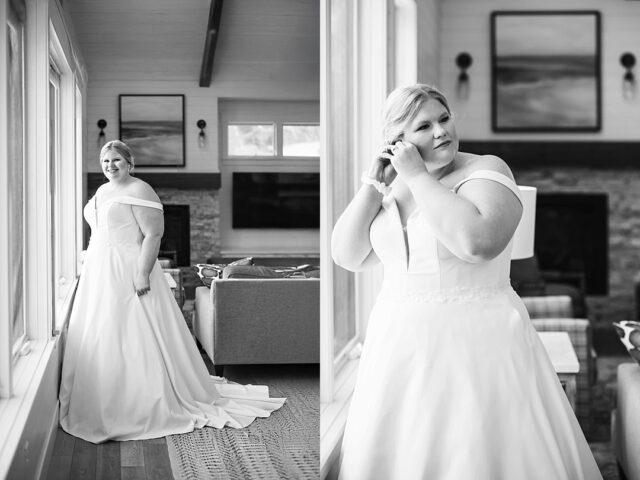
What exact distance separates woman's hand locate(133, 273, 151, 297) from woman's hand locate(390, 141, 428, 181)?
0.65 m

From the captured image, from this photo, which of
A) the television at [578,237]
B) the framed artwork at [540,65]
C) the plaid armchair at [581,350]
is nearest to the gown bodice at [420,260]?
the plaid armchair at [581,350]

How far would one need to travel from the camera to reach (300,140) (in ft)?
5.15

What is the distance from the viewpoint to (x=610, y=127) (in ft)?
24.8

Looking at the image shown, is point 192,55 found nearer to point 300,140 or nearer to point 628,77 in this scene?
point 300,140

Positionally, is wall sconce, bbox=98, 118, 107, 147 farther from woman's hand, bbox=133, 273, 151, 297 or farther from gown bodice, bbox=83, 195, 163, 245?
woman's hand, bbox=133, 273, 151, 297

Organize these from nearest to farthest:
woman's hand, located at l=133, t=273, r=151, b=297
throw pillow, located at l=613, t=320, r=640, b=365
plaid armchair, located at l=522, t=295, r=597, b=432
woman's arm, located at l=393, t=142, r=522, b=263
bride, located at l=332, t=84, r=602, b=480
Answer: woman's hand, located at l=133, t=273, r=151, b=297 → woman's arm, located at l=393, t=142, r=522, b=263 → bride, located at l=332, t=84, r=602, b=480 → throw pillow, located at l=613, t=320, r=640, b=365 → plaid armchair, located at l=522, t=295, r=597, b=432

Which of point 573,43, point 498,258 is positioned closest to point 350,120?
point 498,258

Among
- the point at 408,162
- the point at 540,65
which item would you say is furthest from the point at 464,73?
the point at 408,162

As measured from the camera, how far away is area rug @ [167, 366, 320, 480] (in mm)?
1474

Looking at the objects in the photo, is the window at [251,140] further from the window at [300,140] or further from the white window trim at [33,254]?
the white window trim at [33,254]

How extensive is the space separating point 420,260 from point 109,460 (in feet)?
2.79

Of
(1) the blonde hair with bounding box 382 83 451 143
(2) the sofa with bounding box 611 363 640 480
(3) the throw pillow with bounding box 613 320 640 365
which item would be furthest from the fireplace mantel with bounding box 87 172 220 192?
(2) the sofa with bounding box 611 363 640 480

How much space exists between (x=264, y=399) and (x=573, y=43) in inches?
263

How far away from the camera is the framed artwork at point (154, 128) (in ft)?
4.28
